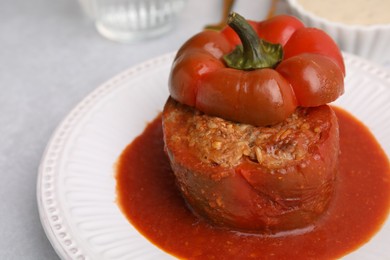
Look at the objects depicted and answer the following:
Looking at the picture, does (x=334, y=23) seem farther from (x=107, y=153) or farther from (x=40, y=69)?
(x=40, y=69)

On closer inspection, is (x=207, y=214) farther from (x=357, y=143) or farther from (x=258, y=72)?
(x=357, y=143)

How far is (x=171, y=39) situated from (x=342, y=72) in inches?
82.6

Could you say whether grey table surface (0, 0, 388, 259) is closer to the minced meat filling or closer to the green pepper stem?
the minced meat filling

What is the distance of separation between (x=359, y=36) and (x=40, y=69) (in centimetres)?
241

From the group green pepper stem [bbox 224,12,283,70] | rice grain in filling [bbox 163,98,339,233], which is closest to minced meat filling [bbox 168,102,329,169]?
rice grain in filling [bbox 163,98,339,233]

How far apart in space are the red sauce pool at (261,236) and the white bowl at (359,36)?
0.86 meters

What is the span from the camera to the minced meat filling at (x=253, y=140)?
2.76 meters

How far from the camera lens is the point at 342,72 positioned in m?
3.03

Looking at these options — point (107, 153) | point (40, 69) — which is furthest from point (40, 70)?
point (107, 153)

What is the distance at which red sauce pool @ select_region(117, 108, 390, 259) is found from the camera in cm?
285

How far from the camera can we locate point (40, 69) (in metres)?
4.64

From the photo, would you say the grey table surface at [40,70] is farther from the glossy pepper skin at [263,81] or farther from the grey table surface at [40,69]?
the glossy pepper skin at [263,81]

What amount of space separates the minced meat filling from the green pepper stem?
0.30 meters

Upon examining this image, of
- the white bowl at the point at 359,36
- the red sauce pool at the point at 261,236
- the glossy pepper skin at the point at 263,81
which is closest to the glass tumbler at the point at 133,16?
the white bowl at the point at 359,36
